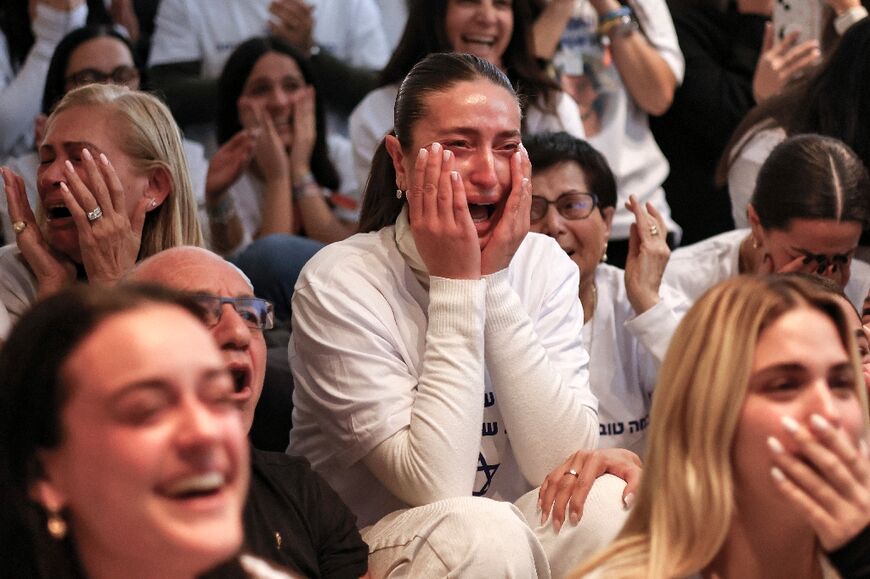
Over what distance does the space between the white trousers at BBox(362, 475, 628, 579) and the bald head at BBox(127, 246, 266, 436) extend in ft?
1.10

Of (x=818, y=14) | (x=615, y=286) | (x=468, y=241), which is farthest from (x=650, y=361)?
(x=818, y=14)

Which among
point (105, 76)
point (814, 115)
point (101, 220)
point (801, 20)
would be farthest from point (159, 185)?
point (801, 20)

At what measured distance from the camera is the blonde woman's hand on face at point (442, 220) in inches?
99.2

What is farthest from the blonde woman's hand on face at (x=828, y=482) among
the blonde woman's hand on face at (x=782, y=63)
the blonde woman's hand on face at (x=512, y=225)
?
the blonde woman's hand on face at (x=782, y=63)

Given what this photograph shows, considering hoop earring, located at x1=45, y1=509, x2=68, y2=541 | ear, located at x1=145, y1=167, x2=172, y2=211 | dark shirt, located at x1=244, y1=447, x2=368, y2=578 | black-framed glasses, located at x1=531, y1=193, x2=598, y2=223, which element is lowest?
dark shirt, located at x1=244, y1=447, x2=368, y2=578

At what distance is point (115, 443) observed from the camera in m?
1.44

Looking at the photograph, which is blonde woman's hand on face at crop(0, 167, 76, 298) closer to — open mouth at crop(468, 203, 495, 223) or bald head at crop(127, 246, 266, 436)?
bald head at crop(127, 246, 266, 436)

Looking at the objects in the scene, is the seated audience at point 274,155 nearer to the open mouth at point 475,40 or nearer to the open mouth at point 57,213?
the open mouth at point 475,40

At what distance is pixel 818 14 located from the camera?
403 cm

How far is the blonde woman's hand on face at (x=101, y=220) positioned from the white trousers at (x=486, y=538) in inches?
29.5

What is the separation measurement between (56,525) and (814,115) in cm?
261

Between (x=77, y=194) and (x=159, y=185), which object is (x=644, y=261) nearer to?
(x=159, y=185)

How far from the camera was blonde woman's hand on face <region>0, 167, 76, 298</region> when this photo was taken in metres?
2.76

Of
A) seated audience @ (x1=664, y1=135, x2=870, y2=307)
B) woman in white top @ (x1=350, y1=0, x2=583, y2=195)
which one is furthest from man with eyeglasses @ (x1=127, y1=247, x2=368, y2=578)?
woman in white top @ (x1=350, y1=0, x2=583, y2=195)
